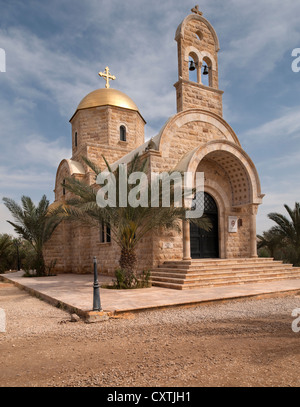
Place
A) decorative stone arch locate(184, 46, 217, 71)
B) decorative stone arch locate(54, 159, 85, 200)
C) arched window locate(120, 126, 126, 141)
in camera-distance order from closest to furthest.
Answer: decorative stone arch locate(184, 46, 217, 71), decorative stone arch locate(54, 159, 85, 200), arched window locate(120, 126, 126, 141)

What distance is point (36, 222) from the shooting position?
15930mm

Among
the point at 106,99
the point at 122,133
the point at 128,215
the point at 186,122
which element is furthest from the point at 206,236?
the point at 106,99

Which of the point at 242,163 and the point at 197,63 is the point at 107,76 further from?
the point at 242,163

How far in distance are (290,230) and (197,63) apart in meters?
9.41

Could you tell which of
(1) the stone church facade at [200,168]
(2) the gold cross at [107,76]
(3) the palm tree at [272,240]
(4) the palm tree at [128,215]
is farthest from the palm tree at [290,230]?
(2) the gold cross at [107,76]

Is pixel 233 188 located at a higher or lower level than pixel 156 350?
higher

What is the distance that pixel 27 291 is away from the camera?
10922 millimetres

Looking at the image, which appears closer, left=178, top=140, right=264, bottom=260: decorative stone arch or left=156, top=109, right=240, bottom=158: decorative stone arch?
left=156, top=109, right=240, bottom=158: decorative stone arch

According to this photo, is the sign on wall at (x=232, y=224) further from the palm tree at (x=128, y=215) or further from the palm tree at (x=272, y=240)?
the palm tree at (x=272, y=240)

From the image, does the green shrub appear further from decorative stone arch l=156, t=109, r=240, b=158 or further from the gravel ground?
decorative stone arch l=156, t=109, r=240, b=158

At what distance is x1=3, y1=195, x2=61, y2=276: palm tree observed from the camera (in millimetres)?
15930

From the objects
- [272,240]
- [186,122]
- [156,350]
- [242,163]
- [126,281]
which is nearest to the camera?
[156,350]

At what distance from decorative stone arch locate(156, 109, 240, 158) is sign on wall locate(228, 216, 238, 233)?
3.27 meters

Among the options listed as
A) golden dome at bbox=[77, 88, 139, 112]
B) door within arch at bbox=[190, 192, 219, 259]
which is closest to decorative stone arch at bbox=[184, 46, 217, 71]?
door within arch at bbox=[190, 192, 219, 259]
